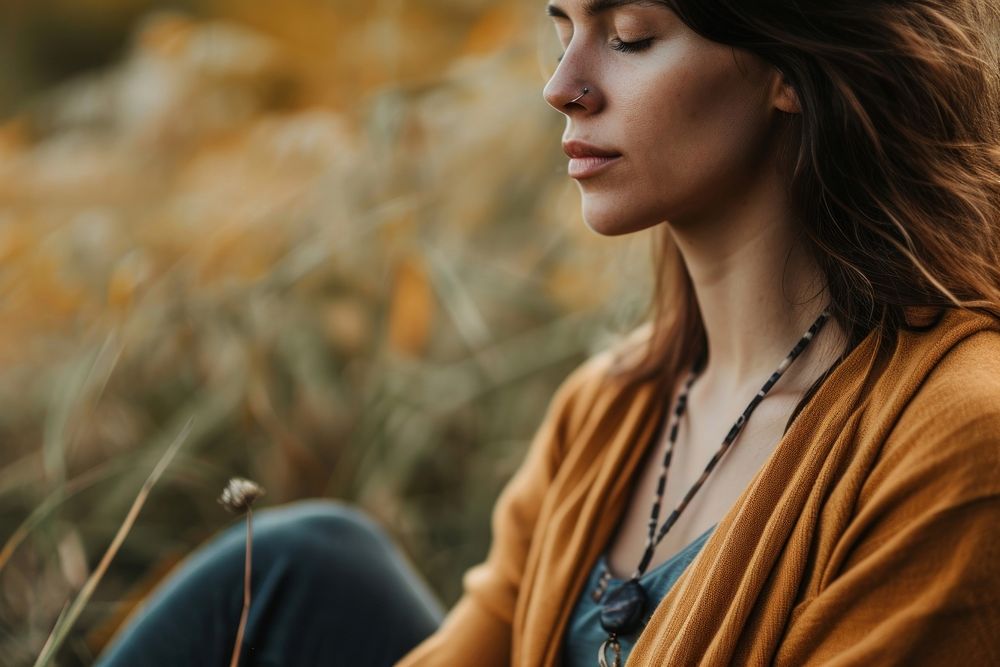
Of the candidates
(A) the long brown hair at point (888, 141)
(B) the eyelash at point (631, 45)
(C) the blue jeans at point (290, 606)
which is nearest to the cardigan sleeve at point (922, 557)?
(A) the long brown hair at point (888, 141)

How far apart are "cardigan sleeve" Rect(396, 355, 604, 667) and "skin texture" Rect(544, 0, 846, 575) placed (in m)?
0.20

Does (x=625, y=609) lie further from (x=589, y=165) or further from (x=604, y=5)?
(x=604, y=5)

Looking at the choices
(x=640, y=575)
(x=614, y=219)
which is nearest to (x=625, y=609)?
(x=640, y=575)

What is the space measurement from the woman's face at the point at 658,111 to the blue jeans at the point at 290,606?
1.85ft

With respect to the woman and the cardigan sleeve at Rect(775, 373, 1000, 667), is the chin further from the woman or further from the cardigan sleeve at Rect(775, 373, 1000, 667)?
the cardigan sleeve at Rect(775, 373, 1000, 667)

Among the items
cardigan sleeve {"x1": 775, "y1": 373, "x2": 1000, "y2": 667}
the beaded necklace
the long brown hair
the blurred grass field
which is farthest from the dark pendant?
the blurred grass field

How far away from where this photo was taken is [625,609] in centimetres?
101

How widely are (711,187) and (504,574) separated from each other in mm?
553

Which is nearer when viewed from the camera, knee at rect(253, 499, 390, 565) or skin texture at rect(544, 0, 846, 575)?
skin texture at rect(544, 0, 846, 575)

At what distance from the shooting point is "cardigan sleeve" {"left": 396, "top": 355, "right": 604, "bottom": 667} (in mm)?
1200

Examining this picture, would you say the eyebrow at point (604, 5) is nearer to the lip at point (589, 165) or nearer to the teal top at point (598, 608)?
the lip at point (589, 165)

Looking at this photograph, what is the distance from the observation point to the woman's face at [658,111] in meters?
0.92

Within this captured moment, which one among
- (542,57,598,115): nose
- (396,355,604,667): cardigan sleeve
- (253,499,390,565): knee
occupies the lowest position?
(396,355,604,667): cardigan sleeve

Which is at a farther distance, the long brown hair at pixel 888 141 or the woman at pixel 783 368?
the long brown hair at pixel 888 141
